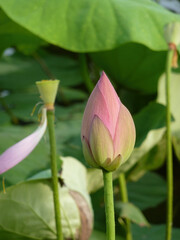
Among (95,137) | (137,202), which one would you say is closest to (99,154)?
(95,137)

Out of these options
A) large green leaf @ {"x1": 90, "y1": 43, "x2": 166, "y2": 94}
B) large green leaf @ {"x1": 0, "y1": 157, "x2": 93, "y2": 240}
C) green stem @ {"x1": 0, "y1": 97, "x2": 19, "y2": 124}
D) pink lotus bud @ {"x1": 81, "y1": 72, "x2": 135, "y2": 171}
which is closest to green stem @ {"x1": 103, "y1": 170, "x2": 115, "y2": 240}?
pink lotus bud @ {"x1": 81, "y1": 72, "x2": 135, "y2": 171}

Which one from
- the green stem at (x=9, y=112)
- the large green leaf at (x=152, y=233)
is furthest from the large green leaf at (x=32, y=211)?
the green stem at (x=9, y=112)

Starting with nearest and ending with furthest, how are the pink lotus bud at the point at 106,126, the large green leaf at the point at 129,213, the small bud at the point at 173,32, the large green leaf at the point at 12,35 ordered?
the pink lotus bud at the point at 106,126 < the small bud at the point at 173,32 < the large green leaf at the point at 129,213 < the large green leaf at the point at 12,35

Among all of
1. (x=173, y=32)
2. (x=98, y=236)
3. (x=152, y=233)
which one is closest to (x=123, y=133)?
(x=173, y=32)

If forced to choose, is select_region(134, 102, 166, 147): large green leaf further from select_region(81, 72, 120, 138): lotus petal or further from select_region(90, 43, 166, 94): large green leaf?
select_region(81, 72, 120, 138): lotus petal

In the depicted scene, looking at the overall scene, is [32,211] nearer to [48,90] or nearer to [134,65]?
[48,90]

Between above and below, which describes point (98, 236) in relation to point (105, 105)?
below

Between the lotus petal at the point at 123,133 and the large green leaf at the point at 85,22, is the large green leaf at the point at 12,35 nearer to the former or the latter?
the large green leaf at the point at 85,22
